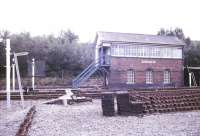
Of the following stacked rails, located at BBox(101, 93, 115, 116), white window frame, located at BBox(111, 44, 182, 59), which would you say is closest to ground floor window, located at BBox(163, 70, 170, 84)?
white window frame, located at BBox(111, 44, 182, 59)

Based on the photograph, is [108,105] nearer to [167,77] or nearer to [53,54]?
[167,77]

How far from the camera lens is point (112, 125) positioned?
1235cm

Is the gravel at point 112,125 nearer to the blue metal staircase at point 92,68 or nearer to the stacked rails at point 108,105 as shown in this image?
the stacked rails at point 108,105

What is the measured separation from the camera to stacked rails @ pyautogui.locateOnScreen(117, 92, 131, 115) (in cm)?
1515

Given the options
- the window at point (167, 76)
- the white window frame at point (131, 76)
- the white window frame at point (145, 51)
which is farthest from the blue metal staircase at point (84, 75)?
the window at point (167, 76)

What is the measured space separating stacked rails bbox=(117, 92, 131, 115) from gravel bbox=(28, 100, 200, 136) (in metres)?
0.42

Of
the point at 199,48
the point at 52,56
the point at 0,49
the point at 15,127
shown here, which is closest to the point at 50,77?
the point at 52,56

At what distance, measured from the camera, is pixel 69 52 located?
4862 centimetres

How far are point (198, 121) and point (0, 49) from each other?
3451cm

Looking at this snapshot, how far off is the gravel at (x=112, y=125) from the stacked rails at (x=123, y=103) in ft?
1.38

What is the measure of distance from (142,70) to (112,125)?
968 inches

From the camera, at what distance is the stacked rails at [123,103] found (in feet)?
49.7

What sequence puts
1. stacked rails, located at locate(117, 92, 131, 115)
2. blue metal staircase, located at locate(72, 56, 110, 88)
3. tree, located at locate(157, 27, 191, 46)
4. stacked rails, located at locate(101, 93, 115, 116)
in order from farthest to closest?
tree, located at locate(157, 27, 191, 46) → blue metal staircase, located at locate(72, 56, 110, 88) → stacked rails, located at locate(117, 92, 131, 115) → stacked rails, located at locate(101, 93, 115, 116)

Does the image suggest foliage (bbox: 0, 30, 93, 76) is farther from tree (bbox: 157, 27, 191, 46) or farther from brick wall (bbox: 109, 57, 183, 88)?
tree (bbox: 157, 27, 191, 46)
